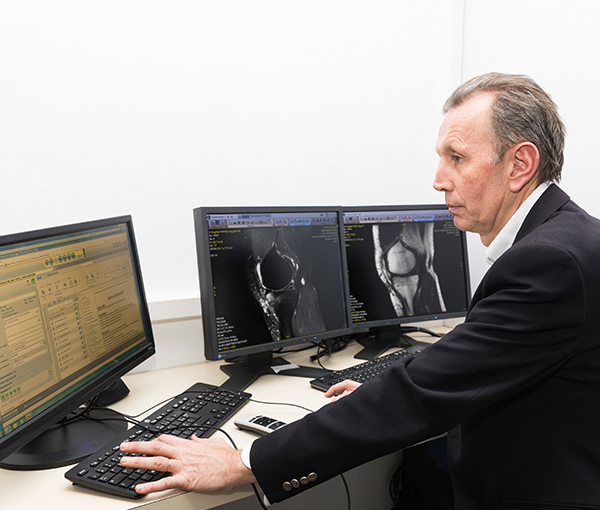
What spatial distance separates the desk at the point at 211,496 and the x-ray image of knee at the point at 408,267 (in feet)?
0.58

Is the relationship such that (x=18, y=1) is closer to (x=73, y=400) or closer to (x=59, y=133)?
(x=59, y=133)

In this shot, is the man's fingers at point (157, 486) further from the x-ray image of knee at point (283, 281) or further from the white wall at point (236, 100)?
the white wall at point (236, 100)

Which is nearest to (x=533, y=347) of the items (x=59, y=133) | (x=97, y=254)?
(x=97, y=254)

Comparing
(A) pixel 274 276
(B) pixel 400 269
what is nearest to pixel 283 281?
(A) pixel 274 276

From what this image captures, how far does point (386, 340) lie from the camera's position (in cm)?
175

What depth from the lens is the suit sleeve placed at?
0.79 m

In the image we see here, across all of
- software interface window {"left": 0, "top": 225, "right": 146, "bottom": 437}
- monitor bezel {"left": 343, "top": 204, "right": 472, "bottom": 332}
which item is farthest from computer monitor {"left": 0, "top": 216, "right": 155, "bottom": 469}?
monitor bezel {"left": 343, "top": 204, "right": 472, "bottom": 332}

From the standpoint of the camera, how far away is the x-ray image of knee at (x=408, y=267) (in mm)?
1687

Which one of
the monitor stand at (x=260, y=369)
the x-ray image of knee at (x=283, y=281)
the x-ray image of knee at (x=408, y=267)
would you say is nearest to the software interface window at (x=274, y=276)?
the x-ray image of knee at (x=283, y=281)

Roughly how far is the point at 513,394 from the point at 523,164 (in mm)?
473

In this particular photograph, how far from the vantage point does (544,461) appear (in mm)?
881

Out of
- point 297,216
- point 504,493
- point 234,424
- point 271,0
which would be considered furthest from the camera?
point 271,0

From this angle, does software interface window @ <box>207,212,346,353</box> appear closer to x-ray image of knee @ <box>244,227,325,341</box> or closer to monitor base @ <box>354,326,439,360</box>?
x-ray image of knee @ <box>244,227,325,341</box>

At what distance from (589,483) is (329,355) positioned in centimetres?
88
